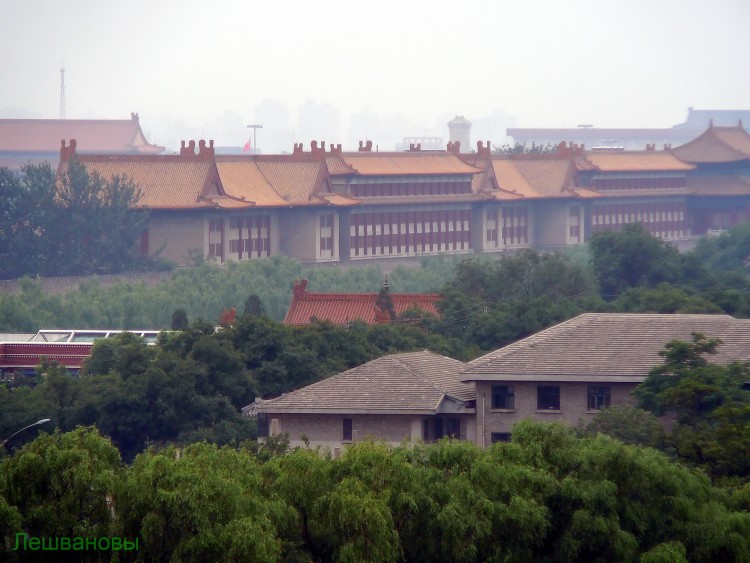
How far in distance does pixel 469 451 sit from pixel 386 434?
32.0ft

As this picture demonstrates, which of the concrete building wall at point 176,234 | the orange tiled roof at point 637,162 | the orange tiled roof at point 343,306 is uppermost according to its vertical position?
the orange tiled roof at point 637,162

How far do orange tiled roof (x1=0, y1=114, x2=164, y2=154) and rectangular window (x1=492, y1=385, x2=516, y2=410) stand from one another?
12335cm

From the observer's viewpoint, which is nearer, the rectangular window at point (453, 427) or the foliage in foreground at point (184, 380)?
the rectangular window at point (453, 427)

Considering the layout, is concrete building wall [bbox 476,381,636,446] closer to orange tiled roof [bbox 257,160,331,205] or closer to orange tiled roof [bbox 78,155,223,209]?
orange tiled roof [bbox 78,155,223,209]

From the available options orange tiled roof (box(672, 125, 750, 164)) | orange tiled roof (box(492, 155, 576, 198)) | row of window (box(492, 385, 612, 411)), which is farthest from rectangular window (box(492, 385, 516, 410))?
orange tiled roof (box(672, 125, 750, 164))

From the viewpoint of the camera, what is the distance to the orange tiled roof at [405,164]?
98.5 m

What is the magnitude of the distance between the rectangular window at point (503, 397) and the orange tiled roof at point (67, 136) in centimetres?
12335

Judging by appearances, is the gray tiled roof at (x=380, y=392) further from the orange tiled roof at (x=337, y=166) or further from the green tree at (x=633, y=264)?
the orange tiled roof at (x=337, y=166)

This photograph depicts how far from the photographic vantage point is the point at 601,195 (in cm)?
11338

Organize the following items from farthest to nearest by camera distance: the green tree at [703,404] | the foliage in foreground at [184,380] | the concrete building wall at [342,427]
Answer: the foliage in foreground at [184,380] < the concrete building wall at [342,427] < the green tree at [703,404]

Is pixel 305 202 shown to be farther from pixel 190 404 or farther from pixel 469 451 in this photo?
pixel 469 451

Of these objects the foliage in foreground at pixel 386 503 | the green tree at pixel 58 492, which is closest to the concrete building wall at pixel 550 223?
the foliage in foreground at pixel 386 503

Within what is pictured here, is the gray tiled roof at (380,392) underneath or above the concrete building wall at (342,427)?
above

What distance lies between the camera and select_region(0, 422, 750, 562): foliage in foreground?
2212cm
